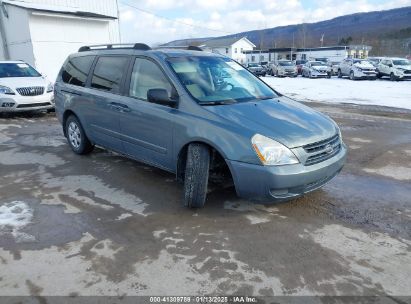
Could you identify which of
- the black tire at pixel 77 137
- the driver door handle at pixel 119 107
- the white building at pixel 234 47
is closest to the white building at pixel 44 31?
the black tire at pixel 77 137

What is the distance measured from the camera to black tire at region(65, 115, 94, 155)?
599 centimetres

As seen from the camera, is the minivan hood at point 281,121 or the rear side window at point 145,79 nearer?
the minivan hood at point 281,121

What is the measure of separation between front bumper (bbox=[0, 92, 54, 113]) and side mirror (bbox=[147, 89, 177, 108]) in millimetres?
7297

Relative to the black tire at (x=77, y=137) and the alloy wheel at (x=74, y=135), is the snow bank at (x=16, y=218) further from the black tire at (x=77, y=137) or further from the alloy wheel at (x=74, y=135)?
the alloy wheel at (x=74, y=135)

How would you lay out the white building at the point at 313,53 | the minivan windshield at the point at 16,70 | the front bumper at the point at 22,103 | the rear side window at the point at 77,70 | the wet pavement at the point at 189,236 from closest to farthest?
the wet pavement at the point at 189,236
the rear side window at the point at 77,70
the front bumper at the point at 22,103
the minivan windshield at the point at 16,70
the white building at the point at 313,53

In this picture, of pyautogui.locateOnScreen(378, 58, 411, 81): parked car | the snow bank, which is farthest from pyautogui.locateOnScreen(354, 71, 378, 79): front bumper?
the snow bank

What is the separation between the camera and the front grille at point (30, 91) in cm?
1011

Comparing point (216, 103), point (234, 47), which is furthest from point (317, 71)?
point (234, 47)

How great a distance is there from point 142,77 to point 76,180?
68.4 inches

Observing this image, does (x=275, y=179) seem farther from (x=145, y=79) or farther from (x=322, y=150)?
(x=145, y=79)

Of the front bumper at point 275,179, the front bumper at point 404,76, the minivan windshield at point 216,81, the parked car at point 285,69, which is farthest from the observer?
the parked car at point 285,69

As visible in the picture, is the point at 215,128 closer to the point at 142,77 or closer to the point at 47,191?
the point at 142,77

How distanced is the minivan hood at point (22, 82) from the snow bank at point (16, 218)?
691 centimetres

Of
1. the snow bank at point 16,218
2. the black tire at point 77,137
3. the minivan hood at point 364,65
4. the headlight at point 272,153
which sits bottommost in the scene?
the snow bank at point 16,218
